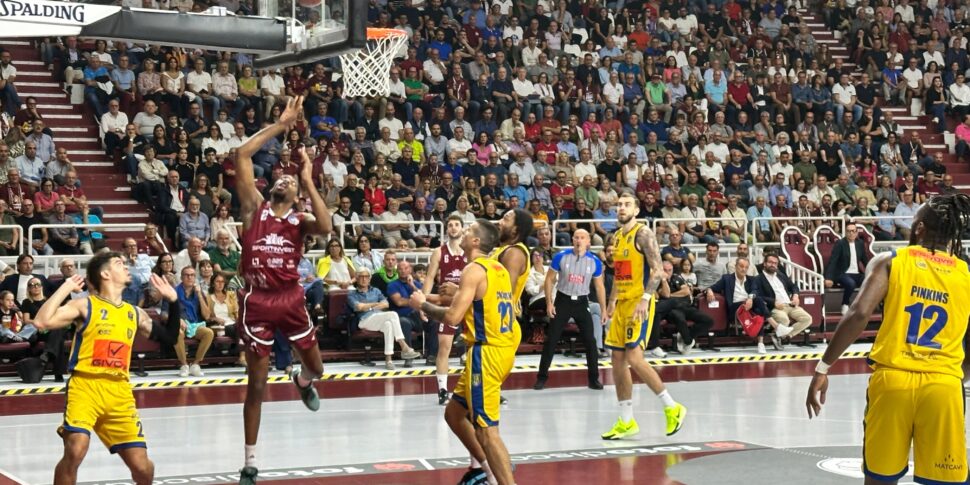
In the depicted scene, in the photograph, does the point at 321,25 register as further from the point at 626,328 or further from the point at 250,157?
the point at 626,328

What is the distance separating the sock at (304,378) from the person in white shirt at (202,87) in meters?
11.4

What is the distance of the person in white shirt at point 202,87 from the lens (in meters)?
20.0

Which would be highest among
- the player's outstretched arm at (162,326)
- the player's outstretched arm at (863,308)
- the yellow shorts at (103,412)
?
the player's outstretched arm at (863,308)

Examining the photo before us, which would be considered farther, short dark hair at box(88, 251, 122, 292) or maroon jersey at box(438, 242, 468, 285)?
maroon jersey at box(438, 242, 468, 285)

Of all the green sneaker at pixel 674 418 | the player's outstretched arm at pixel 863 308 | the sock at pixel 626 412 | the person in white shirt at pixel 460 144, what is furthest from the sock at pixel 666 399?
the person in white shirt at pixel 460 144

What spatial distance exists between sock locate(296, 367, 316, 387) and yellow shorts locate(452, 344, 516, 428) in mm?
1324

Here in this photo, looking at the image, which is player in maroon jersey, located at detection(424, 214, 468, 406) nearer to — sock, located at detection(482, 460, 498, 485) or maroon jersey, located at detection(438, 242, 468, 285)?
→ maroon jersey, located at detection(438, 242, 468, 285)

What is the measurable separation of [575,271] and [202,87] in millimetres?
8515

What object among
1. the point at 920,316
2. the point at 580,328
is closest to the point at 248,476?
the point at 920,316

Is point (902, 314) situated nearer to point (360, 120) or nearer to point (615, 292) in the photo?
point (615, 292)

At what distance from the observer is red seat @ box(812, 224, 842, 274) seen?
20172 millimetres

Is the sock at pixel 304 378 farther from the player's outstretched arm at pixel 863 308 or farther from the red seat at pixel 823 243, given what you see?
the red seat at pixel 823 243

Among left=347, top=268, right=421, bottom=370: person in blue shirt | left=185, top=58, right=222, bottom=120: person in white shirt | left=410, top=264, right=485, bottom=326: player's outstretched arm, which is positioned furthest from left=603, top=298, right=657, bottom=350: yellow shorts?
left=185, top=58, right=222, bottom=120: person in white shirt

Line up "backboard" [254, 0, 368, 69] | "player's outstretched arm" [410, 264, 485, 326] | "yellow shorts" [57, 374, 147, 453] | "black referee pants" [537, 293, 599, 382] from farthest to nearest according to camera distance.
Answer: "black referee pants" [537, 293, 599, 382] → "backboard" [254, 0, 368, 69] → "player's outstretched arm" [410, 264, 485, 326] → "yellow shorts" [57, 374, 147, 453]
